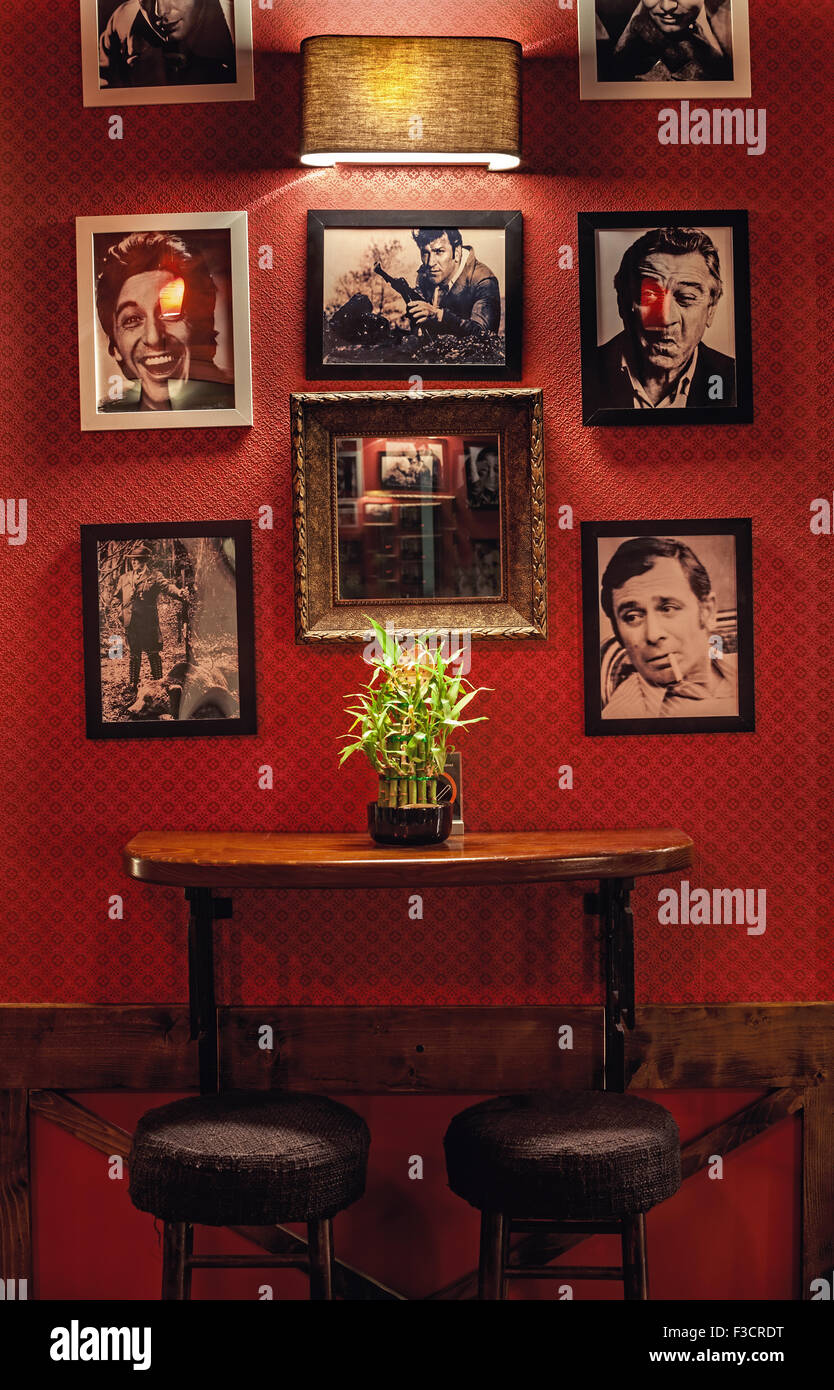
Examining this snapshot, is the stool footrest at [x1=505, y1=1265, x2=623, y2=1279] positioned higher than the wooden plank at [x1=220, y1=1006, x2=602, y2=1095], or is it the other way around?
the wooden plank at [x1=220, y1=1006, x2=602, y2=1095]

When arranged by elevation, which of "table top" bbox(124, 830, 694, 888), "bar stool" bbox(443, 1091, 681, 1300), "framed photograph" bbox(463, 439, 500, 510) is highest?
"framed photograph" bbox(463, 439, 500, 510)

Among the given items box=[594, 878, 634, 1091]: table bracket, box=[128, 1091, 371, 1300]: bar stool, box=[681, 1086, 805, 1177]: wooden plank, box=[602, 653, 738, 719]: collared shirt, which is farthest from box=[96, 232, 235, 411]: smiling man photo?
box=[681, 1086, 805, 1177]: wooden plank

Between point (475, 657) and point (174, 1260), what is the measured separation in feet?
4.72

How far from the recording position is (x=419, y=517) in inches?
109

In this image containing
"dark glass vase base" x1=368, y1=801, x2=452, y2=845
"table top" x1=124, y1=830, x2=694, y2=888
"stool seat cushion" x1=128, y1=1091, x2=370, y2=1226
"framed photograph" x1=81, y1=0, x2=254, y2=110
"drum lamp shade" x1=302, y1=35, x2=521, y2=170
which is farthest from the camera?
"framed photograph" x1=81, y1=0, x2=254, y2=110

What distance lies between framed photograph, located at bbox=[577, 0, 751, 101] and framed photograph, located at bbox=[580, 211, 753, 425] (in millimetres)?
317

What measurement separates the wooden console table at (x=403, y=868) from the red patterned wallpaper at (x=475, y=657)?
15cm

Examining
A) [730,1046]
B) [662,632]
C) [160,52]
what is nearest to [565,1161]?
[730,1046]

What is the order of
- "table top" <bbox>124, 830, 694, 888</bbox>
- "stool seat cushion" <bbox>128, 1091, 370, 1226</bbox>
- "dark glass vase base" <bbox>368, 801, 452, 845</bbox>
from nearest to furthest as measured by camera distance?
"stool seat cushion" <bbox>128, 1091, 370, 1226</bbox> < "table top" <bbox>124, 830, 694, 888</bbox> < "dark glass vase base" <bbox>368, 801, 452, 845</bbox>

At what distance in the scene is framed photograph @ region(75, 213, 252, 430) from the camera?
276 centimetres

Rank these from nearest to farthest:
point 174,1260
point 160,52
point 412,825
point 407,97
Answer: point 174,1260
point 412,825
point 407,97
point 160,52

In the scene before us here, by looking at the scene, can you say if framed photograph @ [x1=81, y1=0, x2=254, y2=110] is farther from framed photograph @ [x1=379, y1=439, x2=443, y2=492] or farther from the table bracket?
the table bracket

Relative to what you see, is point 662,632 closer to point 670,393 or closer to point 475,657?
point 475,657
